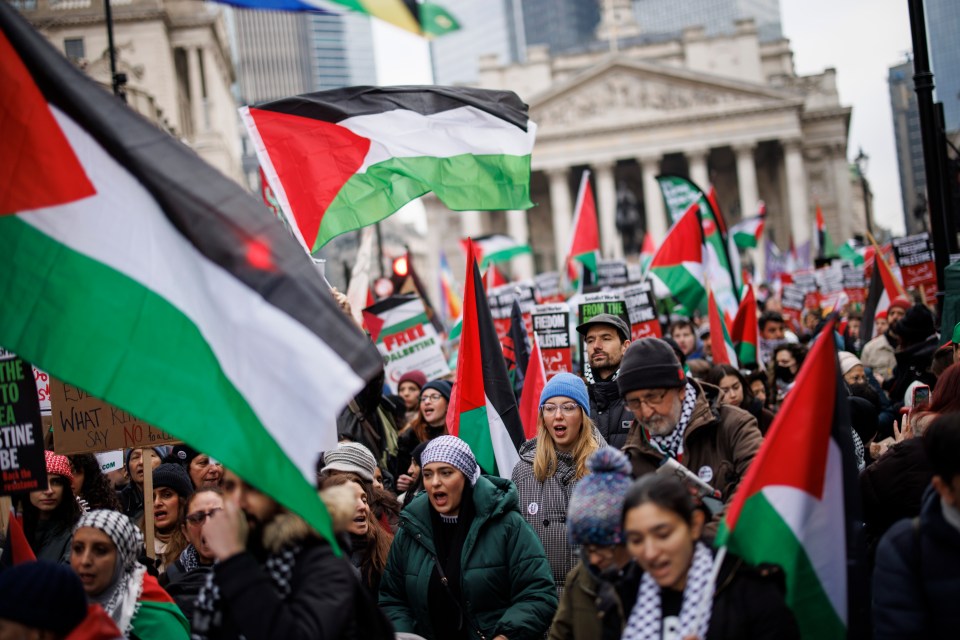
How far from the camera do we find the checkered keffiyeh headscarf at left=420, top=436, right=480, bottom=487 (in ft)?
16.4

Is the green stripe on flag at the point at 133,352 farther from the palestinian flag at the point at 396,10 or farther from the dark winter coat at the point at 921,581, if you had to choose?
the dark winter coat at the point at 921,581

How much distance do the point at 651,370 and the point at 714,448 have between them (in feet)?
1.27

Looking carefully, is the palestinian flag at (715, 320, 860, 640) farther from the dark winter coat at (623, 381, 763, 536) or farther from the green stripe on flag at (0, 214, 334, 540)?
the green stripe on flag at (0, 214, 334, 540)

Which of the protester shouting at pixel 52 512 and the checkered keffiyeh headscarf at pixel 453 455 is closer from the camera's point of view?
the checkered keffiyeh headscarf at pixel 453 455

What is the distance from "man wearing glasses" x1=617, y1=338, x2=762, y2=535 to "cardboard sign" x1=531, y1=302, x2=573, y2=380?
4.39 m

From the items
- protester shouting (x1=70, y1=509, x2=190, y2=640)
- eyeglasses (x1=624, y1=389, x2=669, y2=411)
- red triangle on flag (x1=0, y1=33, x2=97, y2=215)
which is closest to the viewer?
red triangle on flag (x1=0, y1=33, x2=97, y2=215)

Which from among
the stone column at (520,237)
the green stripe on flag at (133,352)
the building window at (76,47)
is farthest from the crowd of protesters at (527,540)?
the stone column at (520,237)

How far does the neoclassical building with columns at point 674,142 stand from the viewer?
200ft

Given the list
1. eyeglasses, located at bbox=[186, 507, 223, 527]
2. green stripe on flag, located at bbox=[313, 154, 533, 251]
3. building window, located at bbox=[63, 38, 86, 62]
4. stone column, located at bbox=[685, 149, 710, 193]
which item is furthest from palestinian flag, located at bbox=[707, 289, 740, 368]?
stone column, located at bbox=[685, 149, 710, 193]

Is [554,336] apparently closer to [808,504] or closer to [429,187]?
[429,187]

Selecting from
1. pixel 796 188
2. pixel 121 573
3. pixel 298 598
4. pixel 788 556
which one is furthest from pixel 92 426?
pixel 796 188

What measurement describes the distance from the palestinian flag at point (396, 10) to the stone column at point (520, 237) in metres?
53.4

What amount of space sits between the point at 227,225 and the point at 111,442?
258 cm

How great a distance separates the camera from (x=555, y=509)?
17.8ft
